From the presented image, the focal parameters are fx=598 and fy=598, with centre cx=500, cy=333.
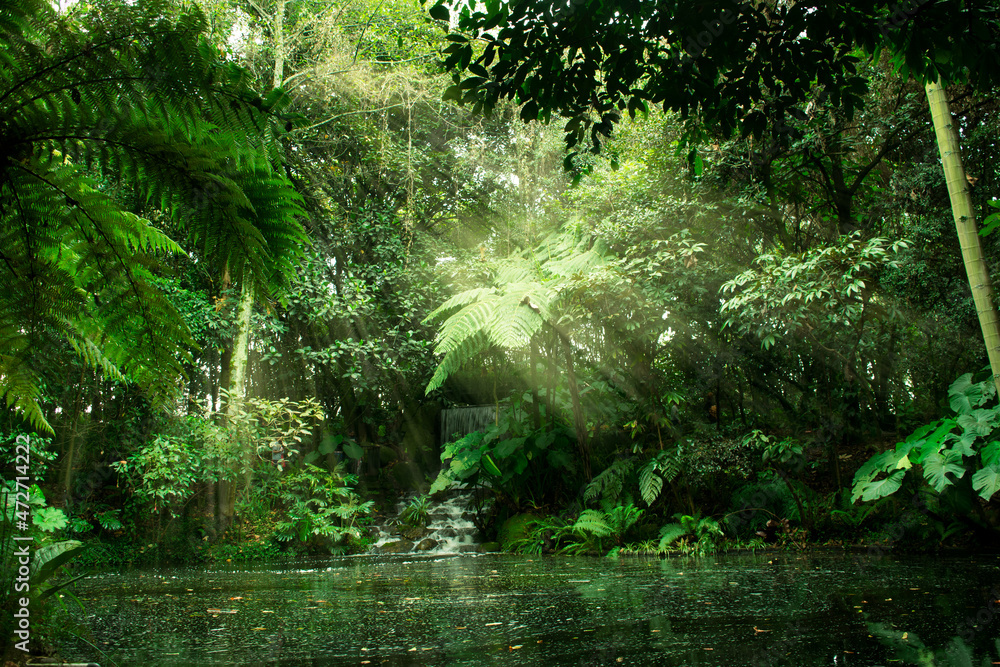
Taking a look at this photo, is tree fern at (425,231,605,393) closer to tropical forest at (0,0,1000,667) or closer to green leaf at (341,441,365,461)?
tropical forest at (0,0,1000,667)

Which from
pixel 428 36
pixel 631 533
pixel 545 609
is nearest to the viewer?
pixel 545 609

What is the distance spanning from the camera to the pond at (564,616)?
6.53ft

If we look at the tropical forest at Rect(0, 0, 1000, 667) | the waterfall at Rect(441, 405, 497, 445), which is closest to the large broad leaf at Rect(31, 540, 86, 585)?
the tropical forest at Rect(0, 0, 1000, 667)

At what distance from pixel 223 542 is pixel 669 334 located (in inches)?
245

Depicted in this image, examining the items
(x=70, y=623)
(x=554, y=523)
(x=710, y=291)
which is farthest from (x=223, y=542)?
(x=710, y=291)

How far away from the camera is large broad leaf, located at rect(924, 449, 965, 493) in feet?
14.2

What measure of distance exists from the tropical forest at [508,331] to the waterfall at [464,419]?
3.7 inches

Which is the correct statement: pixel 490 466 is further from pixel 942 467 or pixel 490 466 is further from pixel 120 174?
pixel 120 174

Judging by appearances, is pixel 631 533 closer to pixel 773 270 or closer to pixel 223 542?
pixel 773 270

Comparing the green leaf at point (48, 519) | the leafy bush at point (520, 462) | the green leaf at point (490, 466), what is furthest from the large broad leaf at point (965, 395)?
the green leaf at point (48, 519)

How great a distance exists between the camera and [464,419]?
40.4ft

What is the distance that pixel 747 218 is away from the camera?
6.81 meters

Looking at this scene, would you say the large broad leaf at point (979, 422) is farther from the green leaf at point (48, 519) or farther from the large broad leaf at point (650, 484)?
the green leaf at point (48, 519)

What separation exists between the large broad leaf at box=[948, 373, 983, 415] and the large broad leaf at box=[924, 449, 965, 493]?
0.45m
